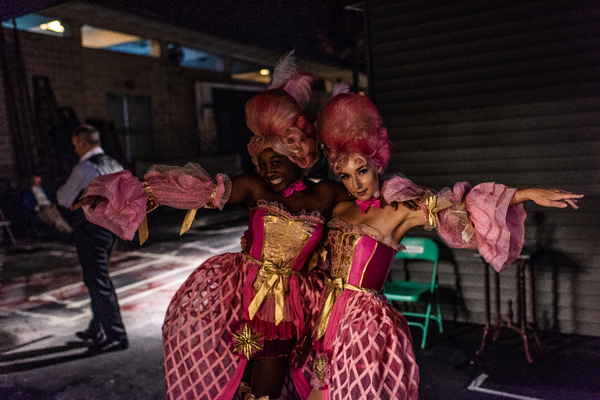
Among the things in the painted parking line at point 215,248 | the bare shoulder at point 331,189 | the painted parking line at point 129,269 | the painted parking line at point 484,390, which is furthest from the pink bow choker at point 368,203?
the painted parking line at point 215,248

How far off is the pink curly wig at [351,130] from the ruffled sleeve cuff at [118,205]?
827 millimetres

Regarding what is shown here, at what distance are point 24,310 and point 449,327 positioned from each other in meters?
4.90

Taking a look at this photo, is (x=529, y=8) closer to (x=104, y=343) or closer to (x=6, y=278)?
(x=104, y=343)

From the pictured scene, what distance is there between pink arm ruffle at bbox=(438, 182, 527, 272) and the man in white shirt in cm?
335

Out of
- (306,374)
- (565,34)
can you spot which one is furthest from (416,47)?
(306,374)

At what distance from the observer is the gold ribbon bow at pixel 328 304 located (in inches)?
87.4

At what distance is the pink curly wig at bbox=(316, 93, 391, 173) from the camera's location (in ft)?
6.85

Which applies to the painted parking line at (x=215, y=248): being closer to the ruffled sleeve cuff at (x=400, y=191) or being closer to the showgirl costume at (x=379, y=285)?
the showgirl costume at (x=379, y=285)

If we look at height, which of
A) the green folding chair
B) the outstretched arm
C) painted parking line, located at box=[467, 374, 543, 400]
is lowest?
painted parking line, located at box=[467, 374, 543, 400]

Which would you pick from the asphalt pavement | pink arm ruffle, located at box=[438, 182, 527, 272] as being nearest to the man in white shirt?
the asphalt pavement

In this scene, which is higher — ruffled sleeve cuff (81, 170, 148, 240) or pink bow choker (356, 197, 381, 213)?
ruffled sleeve cuff (81, 170, 148, 240)

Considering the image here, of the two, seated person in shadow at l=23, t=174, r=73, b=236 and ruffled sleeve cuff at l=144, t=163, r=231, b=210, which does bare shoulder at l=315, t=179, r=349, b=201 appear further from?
seated person in shadow at l=23, t=174, r=73, b=236

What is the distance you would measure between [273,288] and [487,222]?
0.94 metres

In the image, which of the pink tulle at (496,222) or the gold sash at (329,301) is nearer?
the pink tulle at (496,222)
